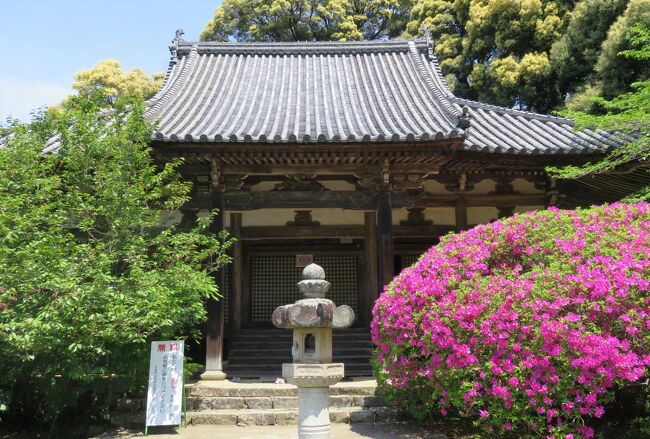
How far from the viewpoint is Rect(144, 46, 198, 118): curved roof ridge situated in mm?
Result: 10029

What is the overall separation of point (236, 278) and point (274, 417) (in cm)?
419

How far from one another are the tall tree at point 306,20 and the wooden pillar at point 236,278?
22573mm

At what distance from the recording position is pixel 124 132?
7383 mm

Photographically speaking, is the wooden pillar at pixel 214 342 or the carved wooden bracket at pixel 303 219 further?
the carved wooden bracket at pixel 303 219

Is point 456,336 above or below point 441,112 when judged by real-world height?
below

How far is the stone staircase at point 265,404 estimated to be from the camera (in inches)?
294

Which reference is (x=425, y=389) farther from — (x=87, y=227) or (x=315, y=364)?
(x=87, y=227)

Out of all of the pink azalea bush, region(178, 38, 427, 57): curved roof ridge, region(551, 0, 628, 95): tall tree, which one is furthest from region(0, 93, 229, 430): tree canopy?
region(551, 0, 628, 95): tall tree

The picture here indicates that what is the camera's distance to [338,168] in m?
9.20

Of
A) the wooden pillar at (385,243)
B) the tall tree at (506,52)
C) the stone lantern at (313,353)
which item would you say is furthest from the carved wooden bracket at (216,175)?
the tall tree at (506,52)

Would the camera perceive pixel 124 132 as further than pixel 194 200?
No

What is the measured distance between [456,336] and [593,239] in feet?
5.90

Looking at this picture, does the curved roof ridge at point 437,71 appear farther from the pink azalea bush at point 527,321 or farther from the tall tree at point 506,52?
the tall tree at point 506,52

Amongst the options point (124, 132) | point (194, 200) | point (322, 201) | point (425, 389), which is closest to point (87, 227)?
point (124, 132)
